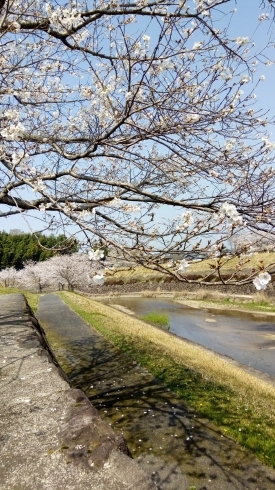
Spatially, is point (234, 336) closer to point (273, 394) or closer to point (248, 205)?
point (273, 394)

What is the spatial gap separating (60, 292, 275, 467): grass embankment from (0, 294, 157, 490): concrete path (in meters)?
2.32

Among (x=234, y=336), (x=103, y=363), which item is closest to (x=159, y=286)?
(x=234, y=336)

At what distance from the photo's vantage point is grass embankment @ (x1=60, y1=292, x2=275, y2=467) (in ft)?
16.5

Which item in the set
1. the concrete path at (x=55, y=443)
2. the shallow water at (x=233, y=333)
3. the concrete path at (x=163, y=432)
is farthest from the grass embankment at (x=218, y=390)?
the shallow water at (x=233, y=333)

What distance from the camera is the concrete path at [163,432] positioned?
3971mm

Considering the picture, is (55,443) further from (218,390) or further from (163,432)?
(218,390)

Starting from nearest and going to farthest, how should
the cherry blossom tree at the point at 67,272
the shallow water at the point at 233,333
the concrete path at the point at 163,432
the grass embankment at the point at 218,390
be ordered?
the concrete path at the point at 163,432
the grass embankment at the point at 218,390
the shallow water at the point at 233,333
the cherry blossom tree at the point at 67,272

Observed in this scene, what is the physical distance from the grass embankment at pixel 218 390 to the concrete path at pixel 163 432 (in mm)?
218

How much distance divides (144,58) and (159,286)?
128 feet

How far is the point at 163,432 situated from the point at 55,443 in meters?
2.25

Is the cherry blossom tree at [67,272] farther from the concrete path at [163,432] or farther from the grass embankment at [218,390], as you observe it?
the concrete path at [163,432]

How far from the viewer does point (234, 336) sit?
16.8 meters

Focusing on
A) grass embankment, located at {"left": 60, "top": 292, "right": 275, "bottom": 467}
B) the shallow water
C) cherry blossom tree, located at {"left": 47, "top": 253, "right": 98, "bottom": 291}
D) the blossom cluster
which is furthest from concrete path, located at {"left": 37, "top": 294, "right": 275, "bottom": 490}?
cherry blossom tree, located at {"left": 47, "top": 253, "right": 98, "bottom": 291}

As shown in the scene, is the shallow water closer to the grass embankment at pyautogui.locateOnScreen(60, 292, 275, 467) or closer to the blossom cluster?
the grass embankment at pyautogui.locateOnScreen(60, 292, 275, 467)
